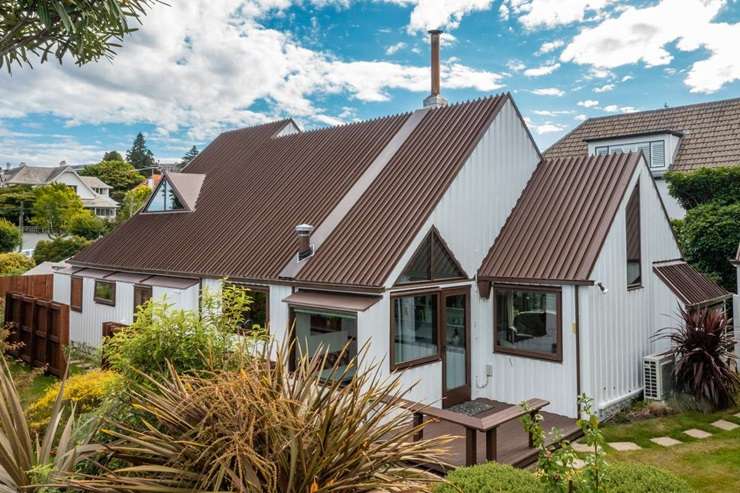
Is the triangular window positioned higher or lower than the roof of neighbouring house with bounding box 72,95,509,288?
lower

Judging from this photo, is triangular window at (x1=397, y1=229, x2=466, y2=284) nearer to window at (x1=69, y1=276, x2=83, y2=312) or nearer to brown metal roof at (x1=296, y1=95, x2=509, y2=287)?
brown metal roof at (x1=296, y1=95, x2=509, y2=287)

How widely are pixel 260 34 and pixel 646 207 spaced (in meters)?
11.6

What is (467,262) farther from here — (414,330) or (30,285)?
(30,285)

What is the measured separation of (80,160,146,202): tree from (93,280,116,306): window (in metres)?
63.3

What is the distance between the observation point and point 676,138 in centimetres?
2239

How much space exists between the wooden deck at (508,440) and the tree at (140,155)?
318 feet

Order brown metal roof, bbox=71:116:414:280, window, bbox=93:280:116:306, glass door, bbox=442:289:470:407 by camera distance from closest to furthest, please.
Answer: glass door, bbox=442:289:470:407 → brown metal roof, bbox=71:116:414:280 → window, bbox=93:280:116:306

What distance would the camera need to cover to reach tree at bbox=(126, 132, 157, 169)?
314 feet

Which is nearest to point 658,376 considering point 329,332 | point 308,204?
point 329,332

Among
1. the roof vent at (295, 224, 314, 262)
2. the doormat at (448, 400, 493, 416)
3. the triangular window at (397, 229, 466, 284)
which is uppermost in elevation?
the roof vent at (295, 224, 314, 262)

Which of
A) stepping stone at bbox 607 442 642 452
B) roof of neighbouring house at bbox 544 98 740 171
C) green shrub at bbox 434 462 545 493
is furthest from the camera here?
roof of neighbouring house at bbox 544 98 740 171

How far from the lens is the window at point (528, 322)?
9016mm

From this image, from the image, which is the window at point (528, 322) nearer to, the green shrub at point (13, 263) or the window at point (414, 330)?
the window at point (414, 330)

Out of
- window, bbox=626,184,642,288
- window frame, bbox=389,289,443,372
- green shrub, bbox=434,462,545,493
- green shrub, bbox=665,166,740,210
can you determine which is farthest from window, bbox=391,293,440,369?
green shrub, bbox=665,166,740,210
